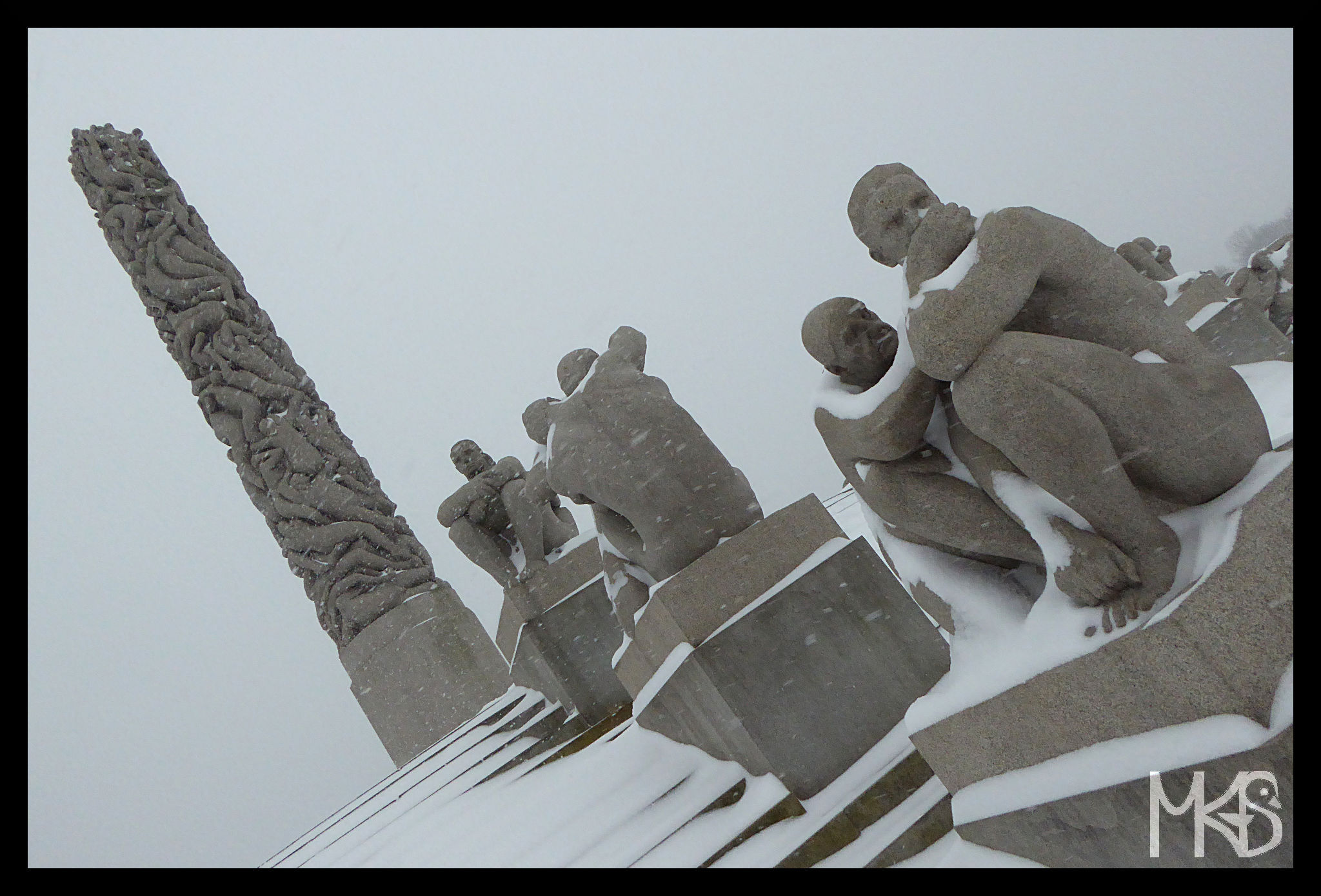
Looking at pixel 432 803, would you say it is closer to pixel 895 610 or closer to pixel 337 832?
pixel 337 832

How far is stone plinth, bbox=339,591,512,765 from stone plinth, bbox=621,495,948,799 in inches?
184

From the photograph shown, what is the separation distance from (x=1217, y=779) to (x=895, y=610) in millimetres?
1636

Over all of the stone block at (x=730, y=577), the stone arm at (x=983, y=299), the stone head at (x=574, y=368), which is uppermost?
the stone head at (x=574, y=368)

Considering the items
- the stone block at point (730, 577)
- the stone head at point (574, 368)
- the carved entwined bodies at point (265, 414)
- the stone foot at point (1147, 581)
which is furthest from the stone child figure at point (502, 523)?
the stone foot at point (1147, 581)

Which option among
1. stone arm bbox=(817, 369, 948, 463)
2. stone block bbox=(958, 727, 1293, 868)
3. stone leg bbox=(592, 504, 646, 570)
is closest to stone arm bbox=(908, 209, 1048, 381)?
stone arm bbox=(817, 369, 948, 463)

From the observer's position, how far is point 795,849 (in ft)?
8.98

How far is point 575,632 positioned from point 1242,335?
426 cm

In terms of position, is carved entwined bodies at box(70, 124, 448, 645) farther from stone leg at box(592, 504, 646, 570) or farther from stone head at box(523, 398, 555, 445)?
stone leg at box(592, 504, 646, 570)

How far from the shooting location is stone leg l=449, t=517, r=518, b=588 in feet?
18.5

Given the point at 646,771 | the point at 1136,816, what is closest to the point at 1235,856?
the point at 1136,816

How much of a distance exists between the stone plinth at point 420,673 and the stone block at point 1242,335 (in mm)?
6016

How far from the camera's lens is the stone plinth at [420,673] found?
764cm

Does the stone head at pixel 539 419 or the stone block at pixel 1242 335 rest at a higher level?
the stone head at pixel 539 419

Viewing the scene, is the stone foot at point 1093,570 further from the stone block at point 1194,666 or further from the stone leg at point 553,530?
the stone leg at point 553,530
